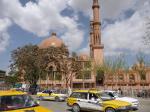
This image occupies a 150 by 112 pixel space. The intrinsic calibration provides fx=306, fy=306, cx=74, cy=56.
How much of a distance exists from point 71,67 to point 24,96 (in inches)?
1906

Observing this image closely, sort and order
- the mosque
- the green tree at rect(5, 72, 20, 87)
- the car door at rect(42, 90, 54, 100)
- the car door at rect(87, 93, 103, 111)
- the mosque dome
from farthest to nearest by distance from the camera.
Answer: the mosque dome, the mosque, the green tree at rect(5, 72, 20, 87), the car door at rect(42, 90, 54, 100), the car door at rect(87, 93, 103, 111)

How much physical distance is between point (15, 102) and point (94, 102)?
9.31 meters

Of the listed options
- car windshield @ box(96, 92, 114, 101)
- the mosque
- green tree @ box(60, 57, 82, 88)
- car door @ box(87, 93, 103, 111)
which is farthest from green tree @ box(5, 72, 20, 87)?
car windshield @ box(96, 92, 114, 101)

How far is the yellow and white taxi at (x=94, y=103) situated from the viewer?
17484 mm

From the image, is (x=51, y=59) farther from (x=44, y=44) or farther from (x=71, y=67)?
(x=44, y=44)

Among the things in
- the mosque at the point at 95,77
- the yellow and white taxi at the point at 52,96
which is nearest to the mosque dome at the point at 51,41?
the mosque at the point at 95,77

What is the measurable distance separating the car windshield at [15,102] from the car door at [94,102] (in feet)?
28.0

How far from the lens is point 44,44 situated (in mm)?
88688

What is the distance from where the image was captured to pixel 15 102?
1009 cm

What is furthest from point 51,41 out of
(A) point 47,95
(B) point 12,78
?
(A) point 47,95

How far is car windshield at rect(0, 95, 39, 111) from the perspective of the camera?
9743 millimetres

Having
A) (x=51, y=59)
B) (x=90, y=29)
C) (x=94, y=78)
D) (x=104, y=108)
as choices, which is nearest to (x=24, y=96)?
(x=104, y=108)

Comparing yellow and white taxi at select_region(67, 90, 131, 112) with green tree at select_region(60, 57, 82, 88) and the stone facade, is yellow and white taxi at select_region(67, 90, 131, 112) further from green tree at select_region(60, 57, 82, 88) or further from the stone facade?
the stone facade

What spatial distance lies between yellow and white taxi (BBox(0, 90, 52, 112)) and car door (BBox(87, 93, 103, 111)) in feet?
27.9
